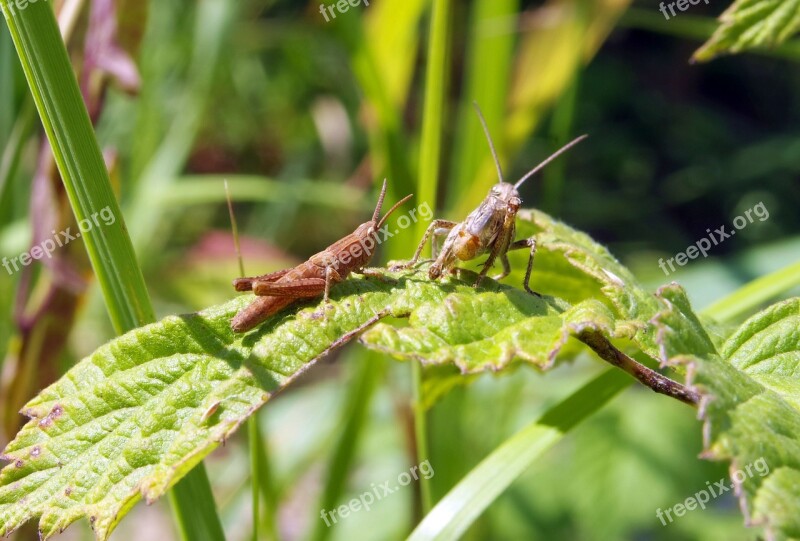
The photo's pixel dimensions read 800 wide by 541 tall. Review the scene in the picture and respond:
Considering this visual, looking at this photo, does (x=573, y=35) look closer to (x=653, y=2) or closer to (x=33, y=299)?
(x=33, y=299)

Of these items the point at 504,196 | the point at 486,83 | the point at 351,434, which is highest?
the point at 486,83

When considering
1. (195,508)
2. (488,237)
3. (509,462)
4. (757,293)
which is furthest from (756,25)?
(195,508)

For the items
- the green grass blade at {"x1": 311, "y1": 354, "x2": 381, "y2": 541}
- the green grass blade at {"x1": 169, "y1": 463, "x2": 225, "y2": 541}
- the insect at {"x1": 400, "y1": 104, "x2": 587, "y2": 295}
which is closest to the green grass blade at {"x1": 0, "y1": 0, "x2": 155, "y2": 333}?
the green grass blade at {"x1": 169, "y1": 463, "x2": 225, "y2": 541}

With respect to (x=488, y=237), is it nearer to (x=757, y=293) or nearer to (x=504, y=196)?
(x=504, y=196)

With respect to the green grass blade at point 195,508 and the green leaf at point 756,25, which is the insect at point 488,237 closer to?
the green leaf at point 756,25

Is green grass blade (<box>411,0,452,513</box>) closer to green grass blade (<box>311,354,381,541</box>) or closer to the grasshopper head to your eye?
green grass blade (<box>311,354,381,541</box>)

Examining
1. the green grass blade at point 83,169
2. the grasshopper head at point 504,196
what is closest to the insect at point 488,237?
the grasshopper head at point 504,196
